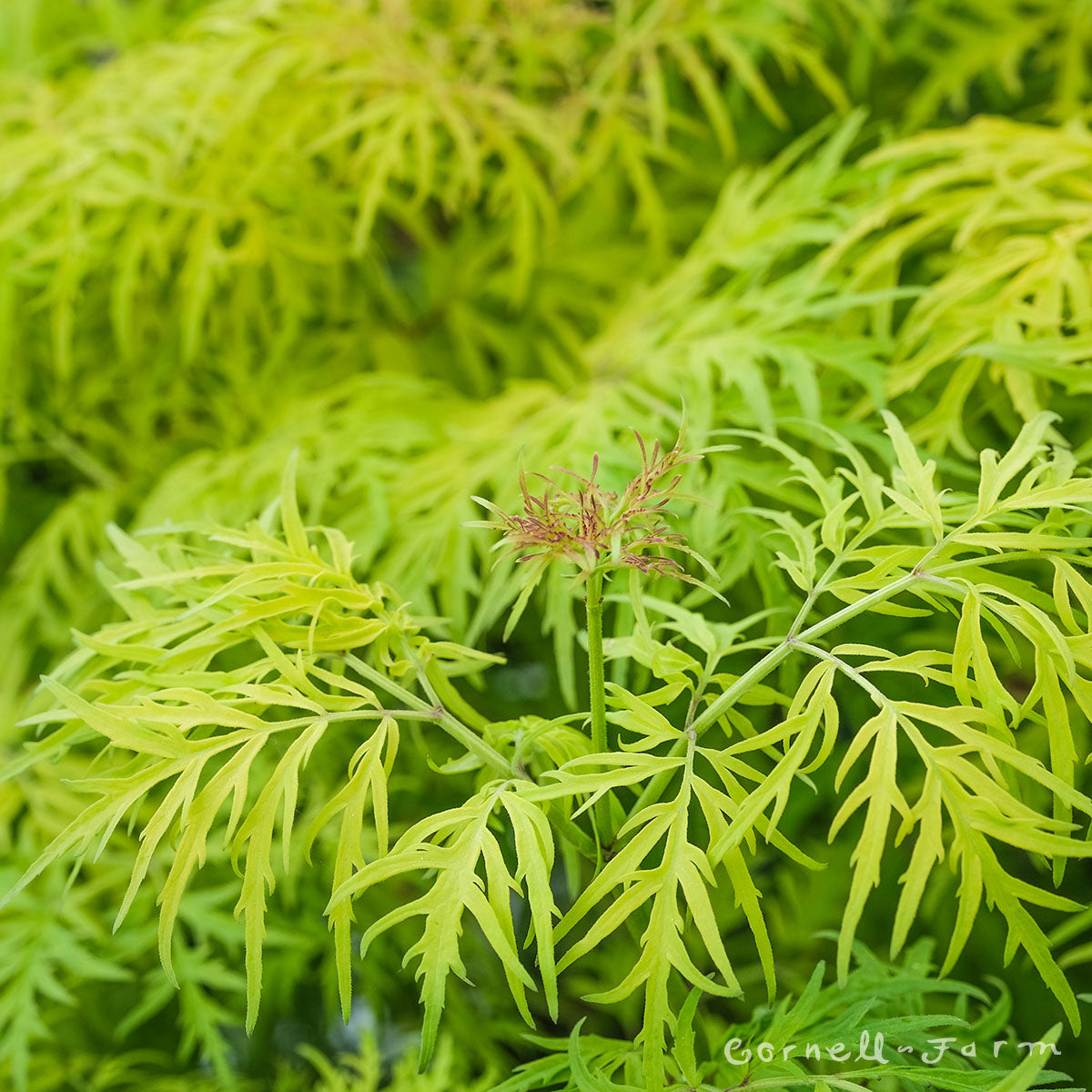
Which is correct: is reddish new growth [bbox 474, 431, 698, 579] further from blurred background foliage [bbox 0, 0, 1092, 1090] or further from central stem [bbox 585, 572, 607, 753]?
blurred background foliage [bbox 0, 0, 1092, 1090]

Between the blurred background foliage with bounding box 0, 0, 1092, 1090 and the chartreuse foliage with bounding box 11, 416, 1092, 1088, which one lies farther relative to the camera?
the blurred background foliage with bounding box 0, 0, 1092, 1090

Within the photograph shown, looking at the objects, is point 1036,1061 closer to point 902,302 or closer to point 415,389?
point 902,302

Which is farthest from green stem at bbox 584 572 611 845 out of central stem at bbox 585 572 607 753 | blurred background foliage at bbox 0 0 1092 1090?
blurred background foliage at bbox 0 0 1092 1090

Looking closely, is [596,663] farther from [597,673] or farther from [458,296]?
[458,296]

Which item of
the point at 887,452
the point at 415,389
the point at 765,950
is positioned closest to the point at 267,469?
the point at 415,389

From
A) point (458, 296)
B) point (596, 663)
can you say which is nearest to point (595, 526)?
point (596, 663)

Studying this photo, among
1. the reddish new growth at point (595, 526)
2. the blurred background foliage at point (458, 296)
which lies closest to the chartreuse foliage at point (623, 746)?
the reddish new growth at point (595, 526)
